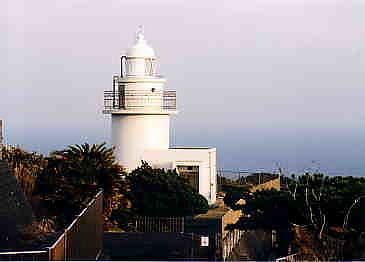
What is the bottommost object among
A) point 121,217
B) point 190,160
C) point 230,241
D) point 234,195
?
point 230,241

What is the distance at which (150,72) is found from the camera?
22.4m

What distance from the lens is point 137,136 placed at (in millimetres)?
22031

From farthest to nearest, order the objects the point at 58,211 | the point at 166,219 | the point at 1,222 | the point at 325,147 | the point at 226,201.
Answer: the point at 325,147, the point at 226,201, the point at 166,219, the point at 58,211, the point at 1,222

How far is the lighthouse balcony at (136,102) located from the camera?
21906mm

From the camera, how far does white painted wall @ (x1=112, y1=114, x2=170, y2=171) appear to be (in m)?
22.0

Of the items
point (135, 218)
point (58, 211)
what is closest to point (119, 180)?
point (135, 218)

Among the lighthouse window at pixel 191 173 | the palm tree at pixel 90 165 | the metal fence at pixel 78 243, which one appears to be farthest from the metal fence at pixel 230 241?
the lighthouse window at pixel 191 173

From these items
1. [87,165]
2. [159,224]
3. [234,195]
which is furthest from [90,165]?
[234,195]

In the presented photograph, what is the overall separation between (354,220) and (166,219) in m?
3.97

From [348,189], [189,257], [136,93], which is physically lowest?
[189,257]

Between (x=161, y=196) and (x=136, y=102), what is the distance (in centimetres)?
421

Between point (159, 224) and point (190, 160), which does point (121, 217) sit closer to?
point (159, 224)

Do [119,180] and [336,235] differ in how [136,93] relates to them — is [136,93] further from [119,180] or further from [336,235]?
[336,235]

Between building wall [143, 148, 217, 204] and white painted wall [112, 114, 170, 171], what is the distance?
0.23 metres
